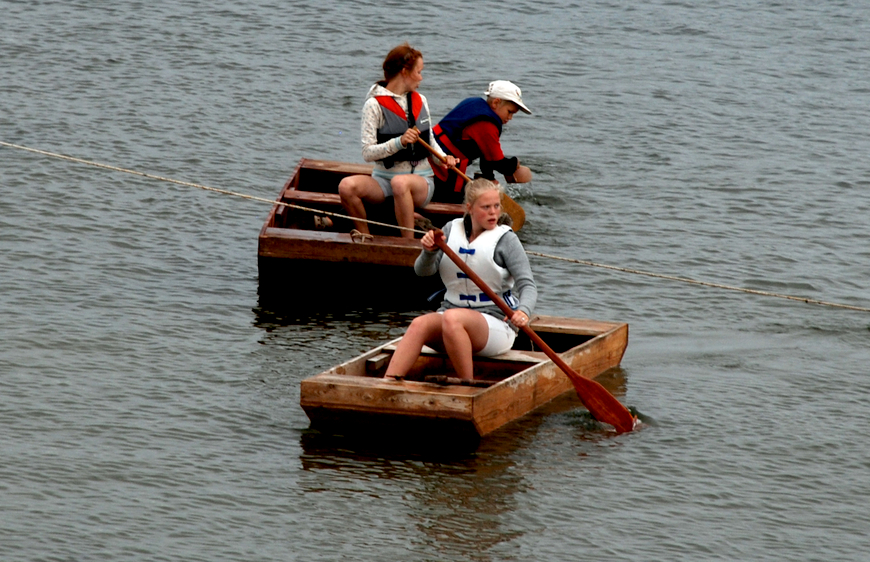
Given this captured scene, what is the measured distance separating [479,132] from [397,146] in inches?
40.2

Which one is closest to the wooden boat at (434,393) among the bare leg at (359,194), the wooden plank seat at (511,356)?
the wooden plank seat at (511,356)

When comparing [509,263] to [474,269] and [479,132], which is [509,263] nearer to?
[474,269]

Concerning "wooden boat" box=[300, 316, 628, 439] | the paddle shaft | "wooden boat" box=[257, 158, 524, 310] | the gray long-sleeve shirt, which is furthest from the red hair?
"wooden boat" box=[300, 316, 628, 439]

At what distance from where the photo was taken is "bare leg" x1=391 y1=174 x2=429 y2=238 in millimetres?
10383

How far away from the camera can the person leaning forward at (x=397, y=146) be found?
1023 cm

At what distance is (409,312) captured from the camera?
10.6 m

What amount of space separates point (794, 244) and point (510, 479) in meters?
6.25

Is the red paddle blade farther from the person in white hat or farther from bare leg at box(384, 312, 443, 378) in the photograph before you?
the person in white hat

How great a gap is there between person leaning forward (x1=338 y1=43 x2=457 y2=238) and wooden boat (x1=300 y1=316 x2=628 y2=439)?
210 cm

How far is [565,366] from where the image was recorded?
27.3ft

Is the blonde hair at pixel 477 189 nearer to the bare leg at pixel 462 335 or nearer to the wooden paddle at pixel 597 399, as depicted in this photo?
the wooden paddle at pixel 597 399

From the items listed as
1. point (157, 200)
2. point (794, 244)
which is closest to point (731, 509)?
point (794, 244)

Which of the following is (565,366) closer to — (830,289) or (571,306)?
(571,306)

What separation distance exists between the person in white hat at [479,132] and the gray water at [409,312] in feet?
3.85
